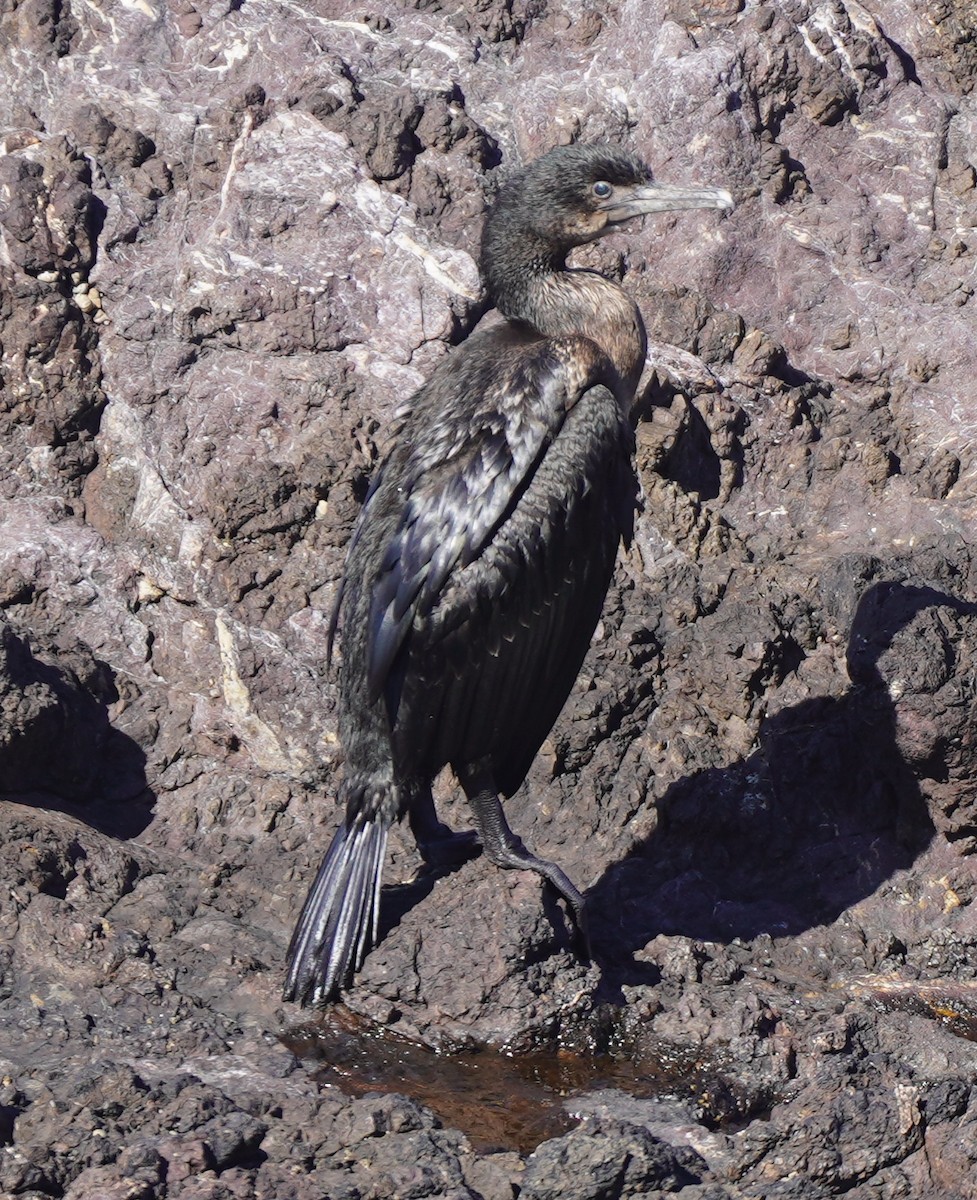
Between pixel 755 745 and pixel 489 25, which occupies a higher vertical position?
pixel 489 25

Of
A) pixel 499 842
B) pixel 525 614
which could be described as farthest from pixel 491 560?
pixel 499 842

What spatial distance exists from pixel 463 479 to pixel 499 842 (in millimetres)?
1100

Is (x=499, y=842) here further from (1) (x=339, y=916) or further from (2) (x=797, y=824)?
(2) (x=797, y=824)

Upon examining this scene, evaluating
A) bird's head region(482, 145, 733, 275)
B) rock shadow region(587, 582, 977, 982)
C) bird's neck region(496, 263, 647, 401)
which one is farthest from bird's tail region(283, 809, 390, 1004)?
bird's head region(482, 145, 733, 275)

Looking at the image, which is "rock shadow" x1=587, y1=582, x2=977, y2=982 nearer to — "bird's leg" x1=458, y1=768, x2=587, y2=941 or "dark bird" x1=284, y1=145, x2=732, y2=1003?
"bird's leg" x1=458, y1=768, x2=587, y2=941

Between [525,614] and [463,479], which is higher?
[463,479]

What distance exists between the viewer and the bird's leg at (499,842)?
15.1 ft

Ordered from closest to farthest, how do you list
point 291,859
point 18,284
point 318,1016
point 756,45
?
point 318,1016, point 291,859, point 18,284, point 756,45

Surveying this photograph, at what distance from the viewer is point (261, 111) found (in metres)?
6.41

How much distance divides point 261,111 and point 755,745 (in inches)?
129

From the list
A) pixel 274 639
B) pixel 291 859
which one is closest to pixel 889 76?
pixel 274 639

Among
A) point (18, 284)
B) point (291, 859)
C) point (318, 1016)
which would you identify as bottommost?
point (291, 859)

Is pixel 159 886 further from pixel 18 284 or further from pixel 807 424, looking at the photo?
pixel 807 424

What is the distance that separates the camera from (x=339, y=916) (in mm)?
4422
